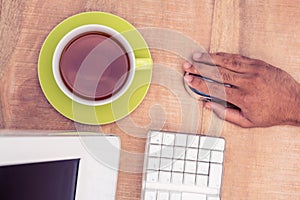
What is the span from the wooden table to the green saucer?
23 mm

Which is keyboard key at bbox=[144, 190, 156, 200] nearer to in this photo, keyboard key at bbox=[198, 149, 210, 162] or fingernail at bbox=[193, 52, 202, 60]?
keyboard key at bbox=[198, 149, 210, 162]

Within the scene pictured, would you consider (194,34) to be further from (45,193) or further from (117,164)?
(45,193)

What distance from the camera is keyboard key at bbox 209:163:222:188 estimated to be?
0.70 meters

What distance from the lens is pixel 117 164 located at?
67 cm

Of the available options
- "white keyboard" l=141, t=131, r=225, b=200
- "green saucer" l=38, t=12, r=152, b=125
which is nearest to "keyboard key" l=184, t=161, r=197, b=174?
"white keyboard" l=141, t=131, r=225, b=200

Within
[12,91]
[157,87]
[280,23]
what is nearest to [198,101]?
[157,87]

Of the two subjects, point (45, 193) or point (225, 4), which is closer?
point (45, 193)

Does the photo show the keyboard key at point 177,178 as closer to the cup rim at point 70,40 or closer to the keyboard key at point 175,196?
the keyboard key at point 175,196

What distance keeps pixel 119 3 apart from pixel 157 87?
14 centimetres

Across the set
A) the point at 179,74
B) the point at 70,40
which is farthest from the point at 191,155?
the point at 70,40

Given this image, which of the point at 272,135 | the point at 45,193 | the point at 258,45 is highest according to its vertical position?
the point at 258,45

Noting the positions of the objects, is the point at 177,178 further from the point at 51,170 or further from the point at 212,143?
the point at 51,170

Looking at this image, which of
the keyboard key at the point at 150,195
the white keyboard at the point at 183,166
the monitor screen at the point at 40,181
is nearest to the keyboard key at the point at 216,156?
the white keyboard at the point at 183,166

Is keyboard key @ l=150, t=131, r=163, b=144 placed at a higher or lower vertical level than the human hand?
lower
